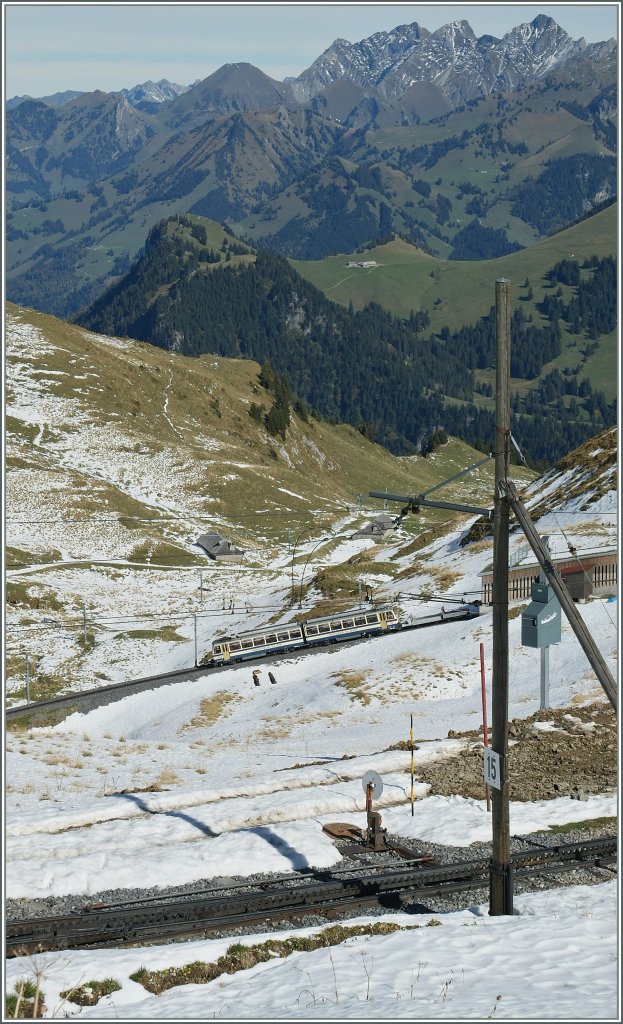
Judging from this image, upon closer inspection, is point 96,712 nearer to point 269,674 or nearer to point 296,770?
point 269,674

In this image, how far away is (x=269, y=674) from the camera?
187ft

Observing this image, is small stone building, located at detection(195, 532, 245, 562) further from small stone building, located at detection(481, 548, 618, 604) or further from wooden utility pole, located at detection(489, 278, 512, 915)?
wooden utility pole, located at detection(489, 278, 512, 915)

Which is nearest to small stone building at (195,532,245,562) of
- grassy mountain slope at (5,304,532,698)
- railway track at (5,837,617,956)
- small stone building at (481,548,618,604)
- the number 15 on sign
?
grassy mountain slope at (5,304,532,698)

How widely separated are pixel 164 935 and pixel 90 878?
12.2 ft

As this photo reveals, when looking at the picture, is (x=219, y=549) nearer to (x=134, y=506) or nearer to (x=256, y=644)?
(x=134, y=506)

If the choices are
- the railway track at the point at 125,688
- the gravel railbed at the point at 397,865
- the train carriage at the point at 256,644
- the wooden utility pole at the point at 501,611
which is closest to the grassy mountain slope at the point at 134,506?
the train carriage at the point at 256,644

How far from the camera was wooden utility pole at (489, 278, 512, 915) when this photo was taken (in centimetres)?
1830

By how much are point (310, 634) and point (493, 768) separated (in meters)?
47.6

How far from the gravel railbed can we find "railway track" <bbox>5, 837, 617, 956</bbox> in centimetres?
15

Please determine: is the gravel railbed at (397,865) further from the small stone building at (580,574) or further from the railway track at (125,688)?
the railway track at (125,688)

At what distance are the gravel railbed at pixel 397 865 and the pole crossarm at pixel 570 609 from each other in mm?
6626

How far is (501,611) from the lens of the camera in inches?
733

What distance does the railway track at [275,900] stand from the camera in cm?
1923

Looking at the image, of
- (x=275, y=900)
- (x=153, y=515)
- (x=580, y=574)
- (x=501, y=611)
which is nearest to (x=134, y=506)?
(x=153, y=515)
